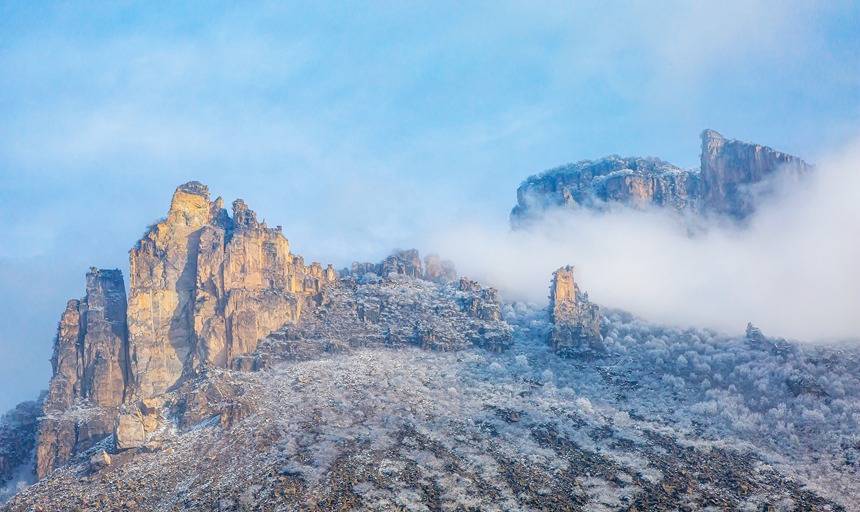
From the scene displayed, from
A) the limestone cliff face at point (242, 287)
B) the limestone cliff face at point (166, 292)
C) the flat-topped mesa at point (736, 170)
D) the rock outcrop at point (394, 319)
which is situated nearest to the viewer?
the limestone cliff face at point (166, 292)

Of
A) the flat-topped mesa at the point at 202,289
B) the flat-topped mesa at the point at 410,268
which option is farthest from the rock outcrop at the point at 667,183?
the flat-topped mesa at the point at 202,289

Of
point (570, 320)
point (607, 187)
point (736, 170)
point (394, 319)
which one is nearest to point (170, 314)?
point (394, 319)

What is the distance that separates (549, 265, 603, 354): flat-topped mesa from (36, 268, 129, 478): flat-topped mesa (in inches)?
2268

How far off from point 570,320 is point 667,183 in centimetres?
5248

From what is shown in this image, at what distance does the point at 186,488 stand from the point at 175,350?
29.4 m

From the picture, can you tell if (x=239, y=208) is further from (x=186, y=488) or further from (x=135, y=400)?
(x=186, y=488)

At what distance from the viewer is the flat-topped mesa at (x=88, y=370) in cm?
8256

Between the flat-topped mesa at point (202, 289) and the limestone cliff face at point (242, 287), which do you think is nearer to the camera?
the flat-topped mesa at point (202, 289)

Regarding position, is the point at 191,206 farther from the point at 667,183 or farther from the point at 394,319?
the point at 667,183

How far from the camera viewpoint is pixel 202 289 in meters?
98.2

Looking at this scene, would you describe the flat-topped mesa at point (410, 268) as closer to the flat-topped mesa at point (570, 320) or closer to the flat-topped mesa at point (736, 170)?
the flat-topped mesa at point (570, 320)

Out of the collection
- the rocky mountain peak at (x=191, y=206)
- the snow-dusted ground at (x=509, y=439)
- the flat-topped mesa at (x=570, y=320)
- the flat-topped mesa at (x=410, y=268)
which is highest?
the rocky mountain peak at (x=191, y=206)

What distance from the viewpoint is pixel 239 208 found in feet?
357

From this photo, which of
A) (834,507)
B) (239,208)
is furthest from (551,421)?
(239,208)
